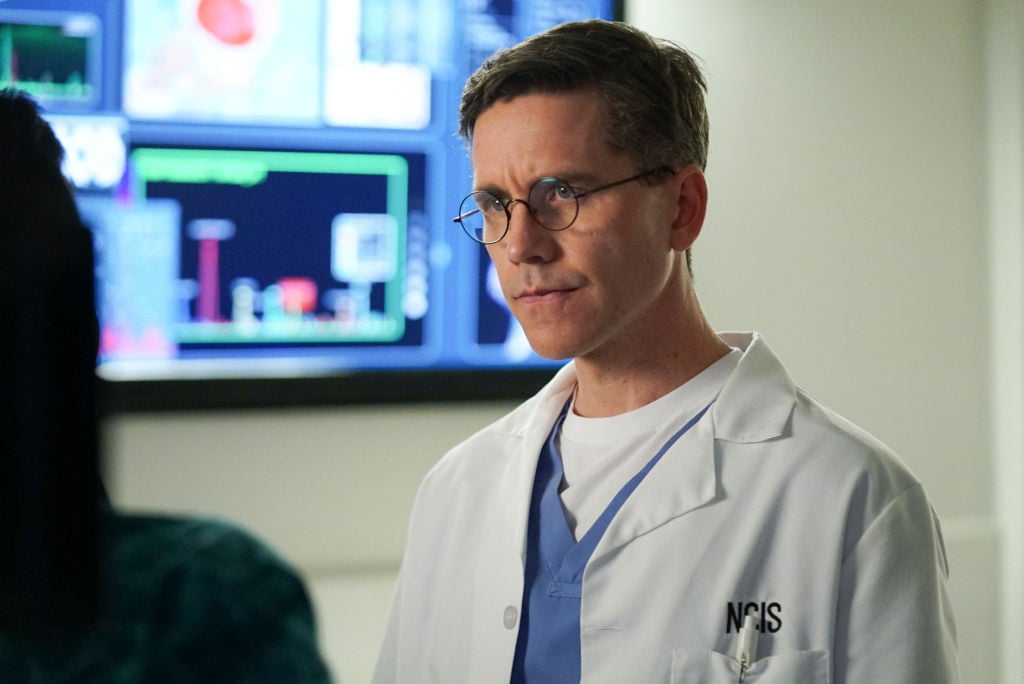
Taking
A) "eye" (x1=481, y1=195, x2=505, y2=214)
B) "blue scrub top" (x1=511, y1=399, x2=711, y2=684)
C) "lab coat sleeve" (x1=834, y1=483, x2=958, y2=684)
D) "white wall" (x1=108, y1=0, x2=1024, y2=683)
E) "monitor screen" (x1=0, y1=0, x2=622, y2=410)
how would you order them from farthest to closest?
"white wall" (x1=108, y1=0, x2=1024, y2=683)
"monitor screen" (x1=0, y1=0, x2=622, y2=410)
"eye" (x1=481, y1=195, x2=505, y2=214)
"blue scrub top" (x1=511, y1=399, x2=711, y2=684)
"lab coat sleeve" (x1=834, y1=483, x2=958, y2=684)

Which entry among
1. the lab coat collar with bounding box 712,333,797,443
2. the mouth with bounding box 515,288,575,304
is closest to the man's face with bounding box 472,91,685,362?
the mouth with bounding box 515,288,575,304

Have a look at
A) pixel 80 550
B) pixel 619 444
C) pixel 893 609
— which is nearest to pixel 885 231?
pixel 619 444

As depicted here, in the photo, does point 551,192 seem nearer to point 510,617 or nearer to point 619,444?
point 619,444

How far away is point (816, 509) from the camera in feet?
3.84

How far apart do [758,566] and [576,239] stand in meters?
0.43

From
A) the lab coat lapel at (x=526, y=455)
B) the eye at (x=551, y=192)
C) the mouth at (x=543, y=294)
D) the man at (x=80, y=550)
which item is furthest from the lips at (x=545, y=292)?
the man at (x=80, y=550)

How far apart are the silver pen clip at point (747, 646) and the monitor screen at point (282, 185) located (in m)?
1.24

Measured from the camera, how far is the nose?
1.27m

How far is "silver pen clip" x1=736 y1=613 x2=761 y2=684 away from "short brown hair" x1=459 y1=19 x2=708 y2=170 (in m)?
0.56

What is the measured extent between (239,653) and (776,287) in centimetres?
246

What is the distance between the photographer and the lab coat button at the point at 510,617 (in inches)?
48.8

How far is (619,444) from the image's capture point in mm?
1319

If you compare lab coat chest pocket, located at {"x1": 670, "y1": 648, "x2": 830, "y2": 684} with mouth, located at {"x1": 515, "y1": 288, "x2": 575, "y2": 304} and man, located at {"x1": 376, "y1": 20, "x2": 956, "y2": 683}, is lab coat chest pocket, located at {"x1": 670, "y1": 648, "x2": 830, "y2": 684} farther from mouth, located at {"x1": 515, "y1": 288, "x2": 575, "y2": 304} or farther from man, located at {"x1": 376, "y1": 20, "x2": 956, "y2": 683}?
mouth, located at {"x1": 515, "y1": 288, "x2": 575, "y2": 304}

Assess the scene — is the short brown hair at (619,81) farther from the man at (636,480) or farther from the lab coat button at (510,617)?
the lab coat button at (510,617)
